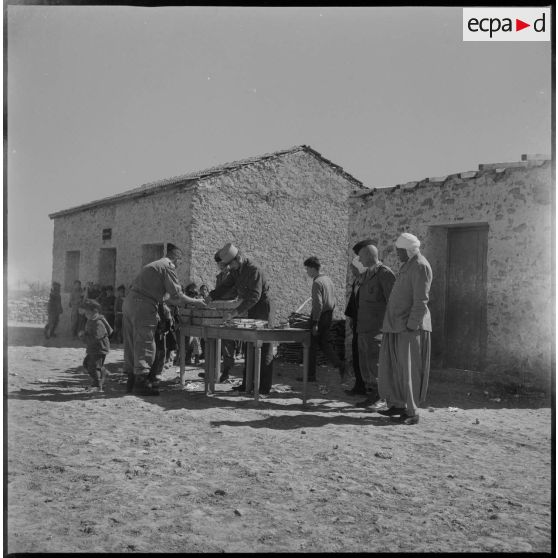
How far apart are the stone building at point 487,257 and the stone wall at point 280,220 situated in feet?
12.1

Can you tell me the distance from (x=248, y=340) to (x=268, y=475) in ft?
7.63

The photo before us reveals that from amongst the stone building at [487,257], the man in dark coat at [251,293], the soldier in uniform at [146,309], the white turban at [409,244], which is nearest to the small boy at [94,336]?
A: the soldier in uniform at [146,309]

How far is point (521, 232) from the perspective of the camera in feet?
24.8

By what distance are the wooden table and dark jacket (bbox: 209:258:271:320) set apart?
383 mm

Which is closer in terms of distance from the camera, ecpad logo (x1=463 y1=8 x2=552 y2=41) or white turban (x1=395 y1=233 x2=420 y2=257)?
ecpad logo (x1=463 y1=8 x2=552 y2=41)

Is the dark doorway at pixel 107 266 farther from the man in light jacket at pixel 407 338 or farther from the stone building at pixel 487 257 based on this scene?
the man in light jacket at pixel 407 338

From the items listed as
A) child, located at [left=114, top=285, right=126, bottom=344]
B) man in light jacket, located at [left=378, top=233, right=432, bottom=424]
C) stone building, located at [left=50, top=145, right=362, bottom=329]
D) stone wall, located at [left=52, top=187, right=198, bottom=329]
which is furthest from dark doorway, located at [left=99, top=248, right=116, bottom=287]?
man in light jacket, located at [left=378, top=233, right=432, bottom=424]

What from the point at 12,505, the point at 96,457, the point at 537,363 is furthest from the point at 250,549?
the point at 537,363

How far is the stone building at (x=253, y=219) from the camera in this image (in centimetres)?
Result: 1217

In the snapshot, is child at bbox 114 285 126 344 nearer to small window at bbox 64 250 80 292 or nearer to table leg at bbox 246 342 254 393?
small window at bbox 64 250 80 292

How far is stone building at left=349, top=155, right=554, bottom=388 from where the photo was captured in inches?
290

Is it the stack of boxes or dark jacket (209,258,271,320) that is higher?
dark jacket (209,258,271,320)

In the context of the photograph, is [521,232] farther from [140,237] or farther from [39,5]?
[140,237]

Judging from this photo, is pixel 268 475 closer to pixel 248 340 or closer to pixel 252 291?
pixel 248 340
